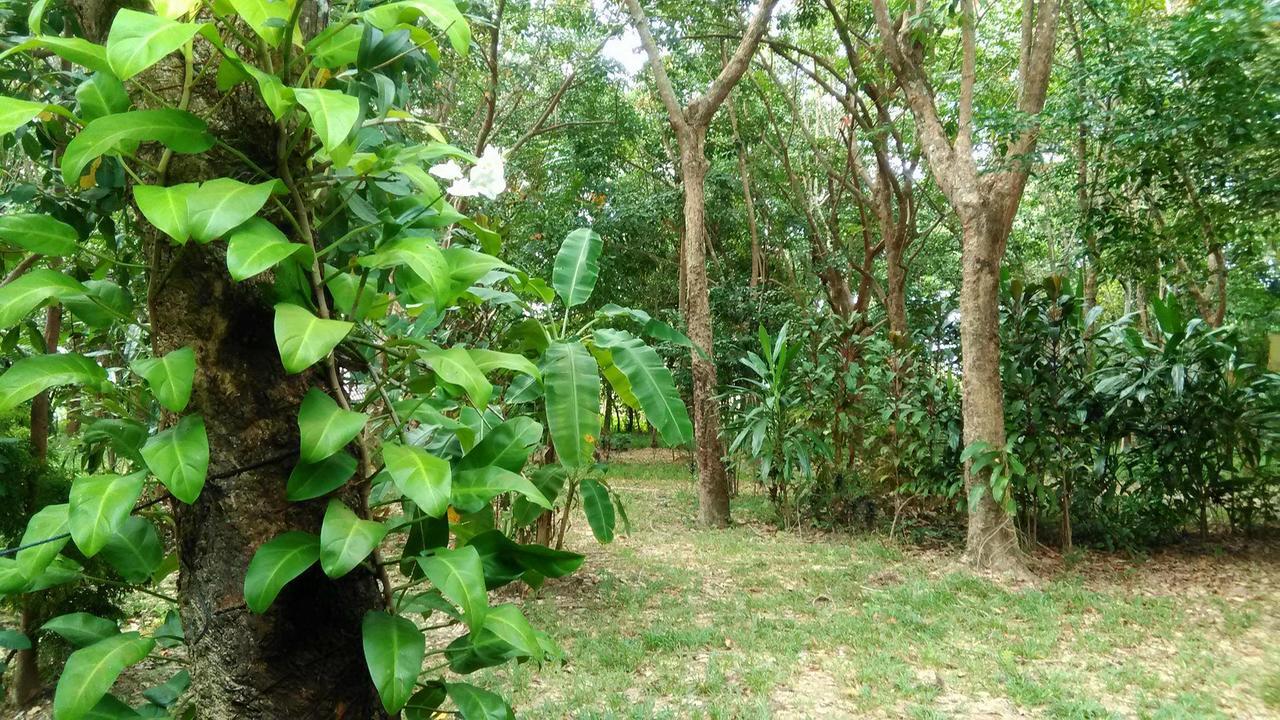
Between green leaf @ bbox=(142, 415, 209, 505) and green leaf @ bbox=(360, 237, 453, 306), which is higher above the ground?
green leaf @ bbox=(360, 237, 453, 306)

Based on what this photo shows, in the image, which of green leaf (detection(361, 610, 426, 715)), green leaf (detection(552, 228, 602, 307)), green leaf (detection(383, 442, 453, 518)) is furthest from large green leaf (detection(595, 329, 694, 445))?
green leaf (detection(361, 610, 426, 715))

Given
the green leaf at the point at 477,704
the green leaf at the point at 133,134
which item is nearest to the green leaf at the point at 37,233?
the green leaf at the point at 133,134

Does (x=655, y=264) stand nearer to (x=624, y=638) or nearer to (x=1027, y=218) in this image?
(x=1027, y=218)

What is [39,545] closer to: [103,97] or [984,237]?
[103,97]

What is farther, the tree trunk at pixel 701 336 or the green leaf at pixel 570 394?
the tree trunk at pixel 701 336

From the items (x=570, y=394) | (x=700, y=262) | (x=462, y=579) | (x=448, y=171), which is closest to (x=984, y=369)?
(x=700, y=262)

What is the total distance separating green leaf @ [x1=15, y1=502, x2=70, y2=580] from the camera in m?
1.15

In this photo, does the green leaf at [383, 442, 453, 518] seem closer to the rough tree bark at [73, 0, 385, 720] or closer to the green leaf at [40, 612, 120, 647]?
the rough tree bark at [73, 0, 385, 720]

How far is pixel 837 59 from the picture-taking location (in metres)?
10.3

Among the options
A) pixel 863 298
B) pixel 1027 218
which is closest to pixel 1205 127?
pixel 863 298

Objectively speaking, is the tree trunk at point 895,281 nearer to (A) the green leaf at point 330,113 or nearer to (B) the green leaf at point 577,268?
(B) the green leaf at point 577,268

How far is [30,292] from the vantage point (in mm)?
1150

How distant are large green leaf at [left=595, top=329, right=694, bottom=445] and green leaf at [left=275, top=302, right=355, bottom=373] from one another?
78 cm

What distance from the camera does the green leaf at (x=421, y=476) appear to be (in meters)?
1.10
